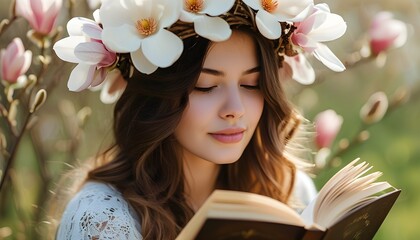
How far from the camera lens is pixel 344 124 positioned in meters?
4.46

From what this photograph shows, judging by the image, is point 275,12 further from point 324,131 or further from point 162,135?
point 324,131

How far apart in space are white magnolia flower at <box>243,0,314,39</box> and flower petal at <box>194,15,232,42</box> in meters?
0.08

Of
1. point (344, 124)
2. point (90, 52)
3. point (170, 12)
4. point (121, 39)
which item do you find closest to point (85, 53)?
point (90, 52)

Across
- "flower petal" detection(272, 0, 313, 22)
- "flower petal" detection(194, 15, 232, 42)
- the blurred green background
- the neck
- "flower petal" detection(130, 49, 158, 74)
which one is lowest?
the blurred green background

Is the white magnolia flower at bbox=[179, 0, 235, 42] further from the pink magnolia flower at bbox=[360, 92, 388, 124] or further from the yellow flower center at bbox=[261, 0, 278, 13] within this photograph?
the pink magnolia flower at bbox=[360, 92, 388, 124]

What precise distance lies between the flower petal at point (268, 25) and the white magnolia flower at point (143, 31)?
0.61ft

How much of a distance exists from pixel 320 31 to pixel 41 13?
2.19 ft

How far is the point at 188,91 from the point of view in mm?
2102

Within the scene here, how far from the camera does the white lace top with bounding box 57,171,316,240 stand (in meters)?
2.07

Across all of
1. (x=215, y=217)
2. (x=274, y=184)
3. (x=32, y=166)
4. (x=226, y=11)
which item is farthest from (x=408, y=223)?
(x=215, y=217)

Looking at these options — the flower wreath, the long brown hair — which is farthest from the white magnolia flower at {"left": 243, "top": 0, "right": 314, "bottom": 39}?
the long brown hair

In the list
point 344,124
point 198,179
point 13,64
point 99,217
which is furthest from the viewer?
point 344,124

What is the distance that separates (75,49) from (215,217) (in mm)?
621

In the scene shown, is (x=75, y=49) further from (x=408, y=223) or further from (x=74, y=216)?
(x=408, y=223)
